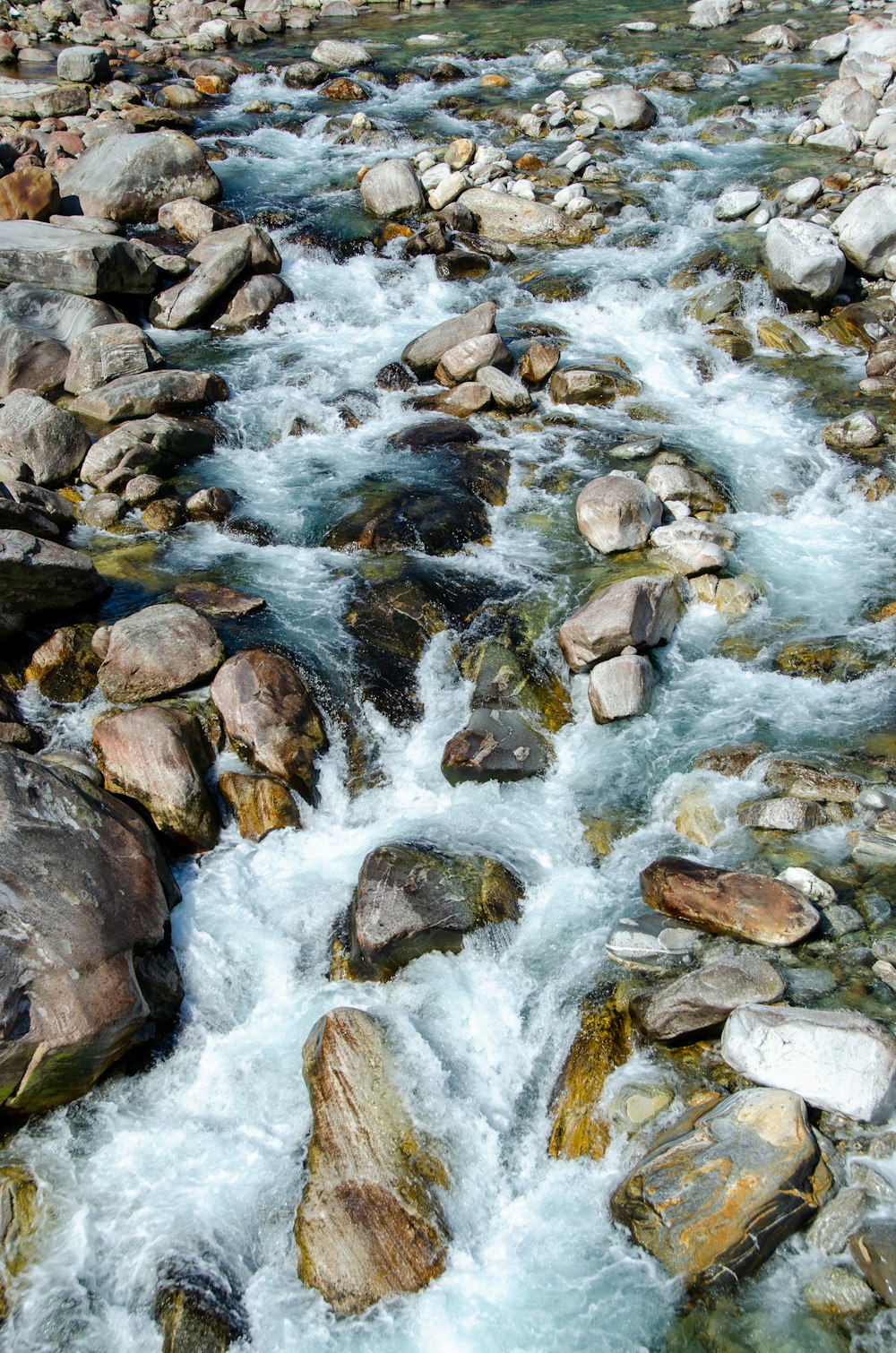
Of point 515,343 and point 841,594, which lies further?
point 515,343

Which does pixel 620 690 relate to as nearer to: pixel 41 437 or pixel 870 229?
pixel 41 437

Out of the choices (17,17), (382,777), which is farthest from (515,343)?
(17,17)

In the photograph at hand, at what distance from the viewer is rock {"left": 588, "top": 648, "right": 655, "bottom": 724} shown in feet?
27.9

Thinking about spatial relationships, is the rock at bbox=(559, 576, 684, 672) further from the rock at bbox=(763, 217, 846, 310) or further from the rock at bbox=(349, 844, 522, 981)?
the rock at bbox=(763, 217, 846, 310)

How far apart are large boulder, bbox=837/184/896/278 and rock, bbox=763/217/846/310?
0.32 m

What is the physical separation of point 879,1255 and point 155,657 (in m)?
6.35

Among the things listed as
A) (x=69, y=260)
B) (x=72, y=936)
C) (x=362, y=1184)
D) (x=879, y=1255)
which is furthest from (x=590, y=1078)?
(x=69, y=260)

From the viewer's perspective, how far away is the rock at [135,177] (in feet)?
51.2

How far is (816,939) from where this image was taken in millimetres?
6250

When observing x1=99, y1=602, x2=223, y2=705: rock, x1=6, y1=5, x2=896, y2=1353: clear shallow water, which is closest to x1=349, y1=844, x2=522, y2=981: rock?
x1=6, y1=5, x2=896, y2=1353: clear shallow water

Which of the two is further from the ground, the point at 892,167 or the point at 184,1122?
the point at 892,167

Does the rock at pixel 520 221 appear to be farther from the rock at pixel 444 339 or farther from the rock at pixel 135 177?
the rock at pixel 135 177

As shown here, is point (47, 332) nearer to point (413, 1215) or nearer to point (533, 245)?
point (533, 245)

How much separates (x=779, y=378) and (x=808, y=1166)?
1046 cm
